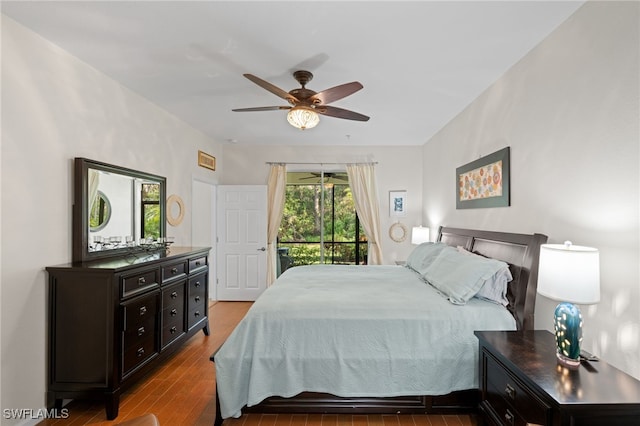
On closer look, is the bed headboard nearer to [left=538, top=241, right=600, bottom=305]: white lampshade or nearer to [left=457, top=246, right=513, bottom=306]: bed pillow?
[left=457, top=246, right=513, bottom=306]: bed pillow

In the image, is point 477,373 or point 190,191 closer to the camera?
point 477,373

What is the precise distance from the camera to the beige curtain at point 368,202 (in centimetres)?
531

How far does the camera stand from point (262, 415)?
7.41 ft

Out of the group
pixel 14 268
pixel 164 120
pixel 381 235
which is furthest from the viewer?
pixel 381 235

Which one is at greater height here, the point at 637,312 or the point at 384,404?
the point at 637,312

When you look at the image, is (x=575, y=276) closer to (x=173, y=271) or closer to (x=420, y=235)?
(x=173, y=271)

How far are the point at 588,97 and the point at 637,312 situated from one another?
1.19 metres

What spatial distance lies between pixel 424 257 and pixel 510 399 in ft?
A: 6.16

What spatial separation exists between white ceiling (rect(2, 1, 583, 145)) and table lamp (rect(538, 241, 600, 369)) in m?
1.45

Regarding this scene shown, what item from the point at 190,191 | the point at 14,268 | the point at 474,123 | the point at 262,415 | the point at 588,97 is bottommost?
the point at 262,415

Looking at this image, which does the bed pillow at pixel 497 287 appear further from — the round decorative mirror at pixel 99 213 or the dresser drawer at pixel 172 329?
the round decorative mirror at pixel 99 213

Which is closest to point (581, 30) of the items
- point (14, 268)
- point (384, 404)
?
point (384, 404)

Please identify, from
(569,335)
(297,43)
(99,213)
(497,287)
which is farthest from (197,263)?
(569,335)

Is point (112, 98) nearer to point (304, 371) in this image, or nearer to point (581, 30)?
point (304, 371)
